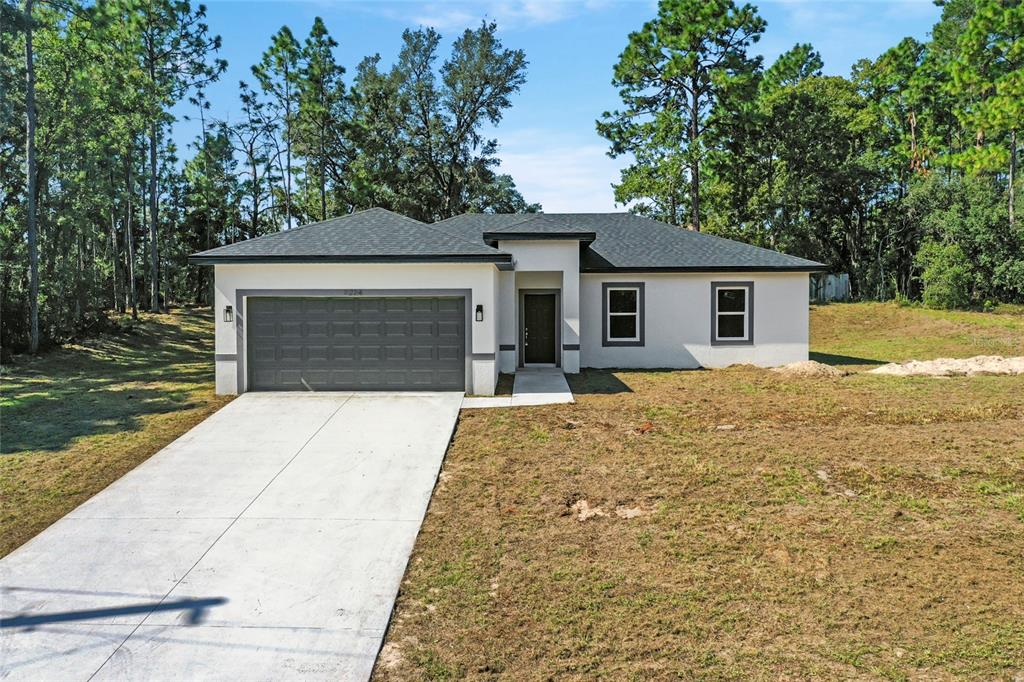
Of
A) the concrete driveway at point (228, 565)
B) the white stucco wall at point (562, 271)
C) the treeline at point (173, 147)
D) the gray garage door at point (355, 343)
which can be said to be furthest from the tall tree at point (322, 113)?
the concrete driveway at point (228, 565)

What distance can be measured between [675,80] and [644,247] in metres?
19.4

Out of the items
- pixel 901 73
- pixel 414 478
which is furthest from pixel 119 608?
pixel 901 73

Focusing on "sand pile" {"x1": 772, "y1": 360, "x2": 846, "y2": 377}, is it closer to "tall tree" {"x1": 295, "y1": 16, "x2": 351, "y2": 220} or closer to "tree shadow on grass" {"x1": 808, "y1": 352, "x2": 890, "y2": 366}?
"tree shadow on grass" {"x1": 808, "y1": 352, "x2": 890, "y2": 366}

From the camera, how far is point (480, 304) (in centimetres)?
1259

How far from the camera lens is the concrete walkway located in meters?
11.9

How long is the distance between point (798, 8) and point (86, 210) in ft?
86.8

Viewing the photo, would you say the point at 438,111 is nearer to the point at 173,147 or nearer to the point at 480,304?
the point at 173,147

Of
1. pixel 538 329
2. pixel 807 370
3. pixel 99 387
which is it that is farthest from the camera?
pixel 538 329

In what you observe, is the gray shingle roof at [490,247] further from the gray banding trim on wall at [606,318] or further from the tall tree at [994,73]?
the tall tree at [994,73]

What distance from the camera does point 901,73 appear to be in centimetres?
3694

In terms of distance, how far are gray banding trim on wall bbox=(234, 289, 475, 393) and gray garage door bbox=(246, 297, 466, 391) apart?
121 millimetres

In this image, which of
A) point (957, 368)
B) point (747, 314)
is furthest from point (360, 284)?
point (957, 368)

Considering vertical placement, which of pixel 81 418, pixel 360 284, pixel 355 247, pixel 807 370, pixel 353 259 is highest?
pixel 355 247

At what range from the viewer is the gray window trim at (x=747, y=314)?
1667cm
